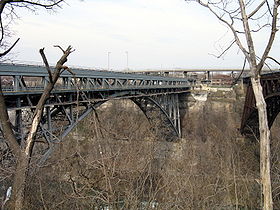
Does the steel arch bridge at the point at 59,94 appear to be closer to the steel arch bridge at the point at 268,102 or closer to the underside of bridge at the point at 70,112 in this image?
the underside of bridge at the point at 70,112

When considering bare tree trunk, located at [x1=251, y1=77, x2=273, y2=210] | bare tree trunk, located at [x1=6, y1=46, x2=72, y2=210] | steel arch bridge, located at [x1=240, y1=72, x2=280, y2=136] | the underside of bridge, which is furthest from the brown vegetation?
steel arch bridge, located at [x1=240, y1=72, x2=280, y2=136]

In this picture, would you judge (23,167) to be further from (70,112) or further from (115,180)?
(70,112)

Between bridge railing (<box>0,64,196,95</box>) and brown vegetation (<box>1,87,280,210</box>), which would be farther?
bridge railing (<box>0,64,196,95</box>)

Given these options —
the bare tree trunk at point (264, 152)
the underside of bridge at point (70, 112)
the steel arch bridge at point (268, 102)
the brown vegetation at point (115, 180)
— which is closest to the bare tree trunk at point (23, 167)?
the brown vegetation at point (115, 180)

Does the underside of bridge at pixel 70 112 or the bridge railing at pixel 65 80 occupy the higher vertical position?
the bridge railing at pixel 65 80

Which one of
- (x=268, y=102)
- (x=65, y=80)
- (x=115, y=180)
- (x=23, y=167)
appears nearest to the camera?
(x=23, y=167)

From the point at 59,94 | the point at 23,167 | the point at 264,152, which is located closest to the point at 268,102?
the point at 59,94

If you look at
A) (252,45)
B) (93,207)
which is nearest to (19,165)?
(93,207)

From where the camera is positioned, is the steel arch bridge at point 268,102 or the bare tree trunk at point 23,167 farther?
the steel arch bridge at point 268,102

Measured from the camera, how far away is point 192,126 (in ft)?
100

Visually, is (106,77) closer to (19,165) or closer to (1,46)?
(1,46)

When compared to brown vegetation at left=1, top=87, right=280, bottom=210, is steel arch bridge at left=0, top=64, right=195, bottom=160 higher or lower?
higher

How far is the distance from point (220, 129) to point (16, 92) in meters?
22.7

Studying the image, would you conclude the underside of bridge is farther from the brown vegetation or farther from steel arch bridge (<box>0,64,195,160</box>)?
the brown vegetation
